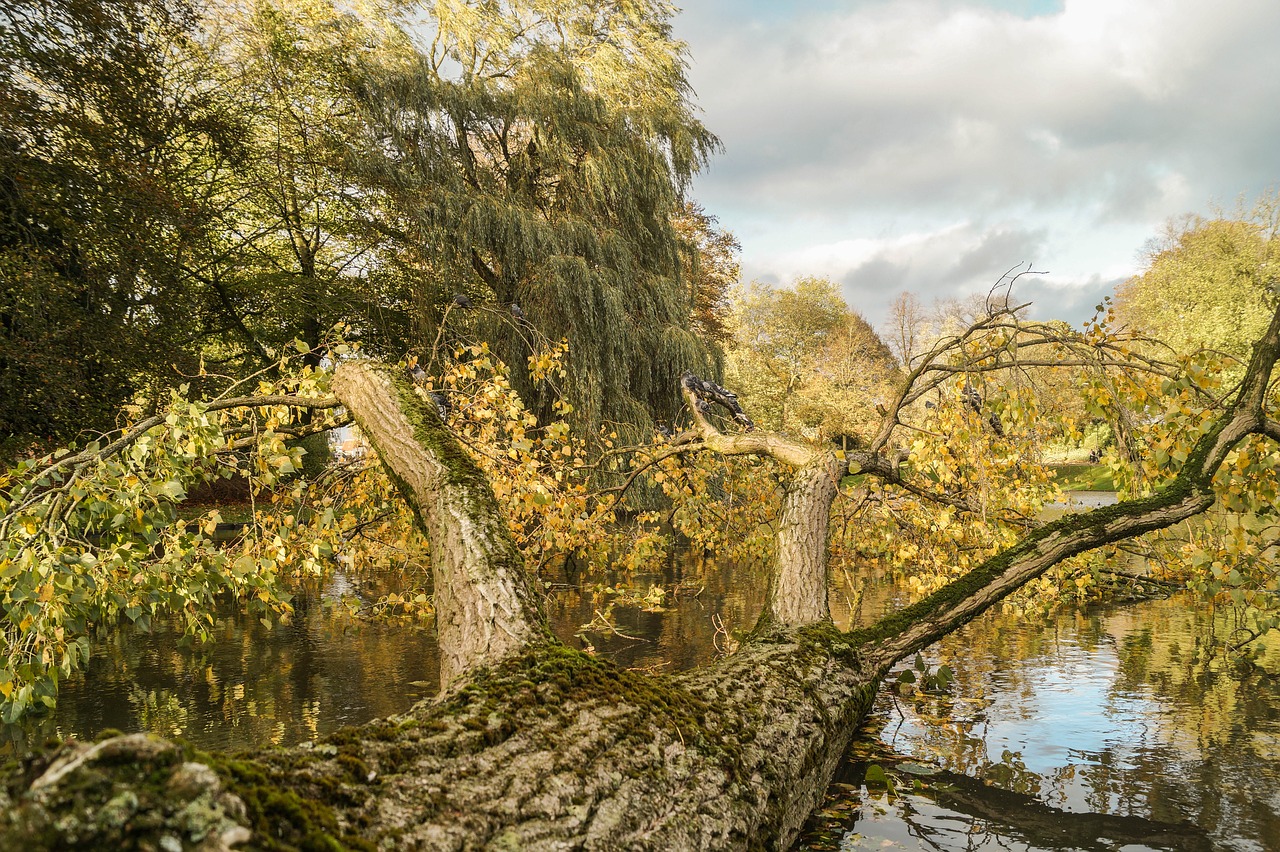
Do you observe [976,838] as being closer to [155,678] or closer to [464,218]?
[155,678]

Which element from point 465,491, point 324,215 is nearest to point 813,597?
point 465,491

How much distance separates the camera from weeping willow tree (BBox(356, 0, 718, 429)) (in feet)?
44.5

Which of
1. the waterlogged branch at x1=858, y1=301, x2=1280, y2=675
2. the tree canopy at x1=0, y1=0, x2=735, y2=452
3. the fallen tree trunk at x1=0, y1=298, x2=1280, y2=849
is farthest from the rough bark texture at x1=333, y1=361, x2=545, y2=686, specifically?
the tree canopy at x1=0, y1=0, x2=735, y2=452

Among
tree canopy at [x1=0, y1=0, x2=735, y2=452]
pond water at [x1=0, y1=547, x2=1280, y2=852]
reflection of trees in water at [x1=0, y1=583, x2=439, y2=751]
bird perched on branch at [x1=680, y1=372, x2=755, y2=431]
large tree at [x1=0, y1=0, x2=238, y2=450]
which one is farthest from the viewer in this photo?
tree canopy at [x1=0, y1=0, x2=735, y2=452]

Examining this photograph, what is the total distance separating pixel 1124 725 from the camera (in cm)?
558

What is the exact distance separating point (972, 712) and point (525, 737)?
187 inches

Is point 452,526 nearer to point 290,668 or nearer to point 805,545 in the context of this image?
point 805,545

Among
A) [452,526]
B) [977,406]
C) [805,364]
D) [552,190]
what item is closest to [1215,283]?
[805,364]

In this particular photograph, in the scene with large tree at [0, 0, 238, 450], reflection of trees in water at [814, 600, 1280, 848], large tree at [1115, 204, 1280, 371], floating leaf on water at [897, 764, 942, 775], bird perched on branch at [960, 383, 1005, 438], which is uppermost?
large tree at [1115, 204, 1280, 371]

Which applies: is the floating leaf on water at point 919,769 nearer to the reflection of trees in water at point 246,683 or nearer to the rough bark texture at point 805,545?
the rough bark texture at point 805,545

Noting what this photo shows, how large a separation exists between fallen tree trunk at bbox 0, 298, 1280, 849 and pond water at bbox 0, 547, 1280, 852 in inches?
31.4

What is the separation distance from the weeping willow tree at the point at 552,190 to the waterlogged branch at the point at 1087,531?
8724mm

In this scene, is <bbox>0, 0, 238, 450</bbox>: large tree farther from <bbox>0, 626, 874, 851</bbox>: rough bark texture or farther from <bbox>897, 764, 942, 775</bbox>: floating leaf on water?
<bbox>897, 764, 942, 775</bbox>: floating leaf on water

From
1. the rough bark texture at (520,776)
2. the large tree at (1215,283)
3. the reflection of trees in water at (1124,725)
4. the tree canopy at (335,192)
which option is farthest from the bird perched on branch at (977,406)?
the large tree at (1215,283)
